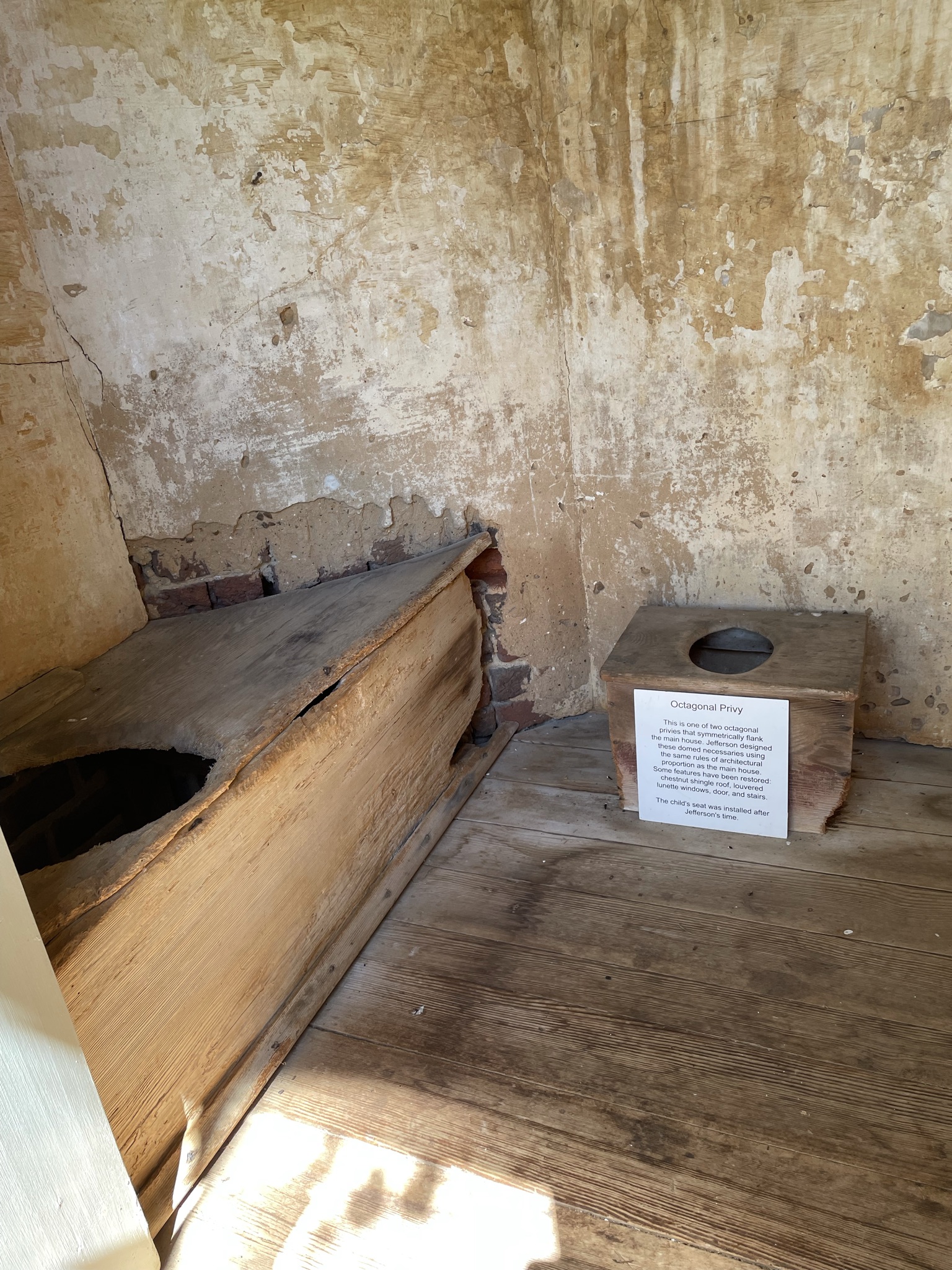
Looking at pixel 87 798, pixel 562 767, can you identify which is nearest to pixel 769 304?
pixel 562 767

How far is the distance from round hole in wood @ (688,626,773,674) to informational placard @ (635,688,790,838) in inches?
10.6

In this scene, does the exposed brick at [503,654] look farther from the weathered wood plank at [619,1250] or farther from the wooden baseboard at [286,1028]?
the weathered wood plank at [619,1250]

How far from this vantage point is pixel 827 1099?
147cm

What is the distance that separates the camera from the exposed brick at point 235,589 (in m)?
2.36

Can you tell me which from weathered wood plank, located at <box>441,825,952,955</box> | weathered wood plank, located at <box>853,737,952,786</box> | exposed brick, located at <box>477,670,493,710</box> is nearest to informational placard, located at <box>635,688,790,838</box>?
weathered wood plank, located at <box>441,825,952,955</box>

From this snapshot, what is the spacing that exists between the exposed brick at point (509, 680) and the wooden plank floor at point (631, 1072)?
567mm

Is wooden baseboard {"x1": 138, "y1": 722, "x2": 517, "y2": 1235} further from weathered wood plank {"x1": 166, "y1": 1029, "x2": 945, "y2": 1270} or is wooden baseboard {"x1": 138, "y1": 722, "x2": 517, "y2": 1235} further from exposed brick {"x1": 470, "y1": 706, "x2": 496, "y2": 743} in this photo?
exposed brick {"x1": 470, "y1": 706, "x2": 496, "y2": 743}

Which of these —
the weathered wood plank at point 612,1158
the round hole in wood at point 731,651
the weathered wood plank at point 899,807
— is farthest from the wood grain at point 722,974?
the round hole in wood at point 731,651

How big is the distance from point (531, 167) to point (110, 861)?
6.20 ft

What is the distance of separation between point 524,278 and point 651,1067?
1858 millimetres

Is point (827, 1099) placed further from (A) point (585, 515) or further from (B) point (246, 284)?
(B) point (246, 284)

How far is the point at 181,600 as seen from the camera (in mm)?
2357

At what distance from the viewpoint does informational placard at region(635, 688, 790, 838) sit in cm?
204

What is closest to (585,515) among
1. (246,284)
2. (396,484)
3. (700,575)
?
(700,575)
